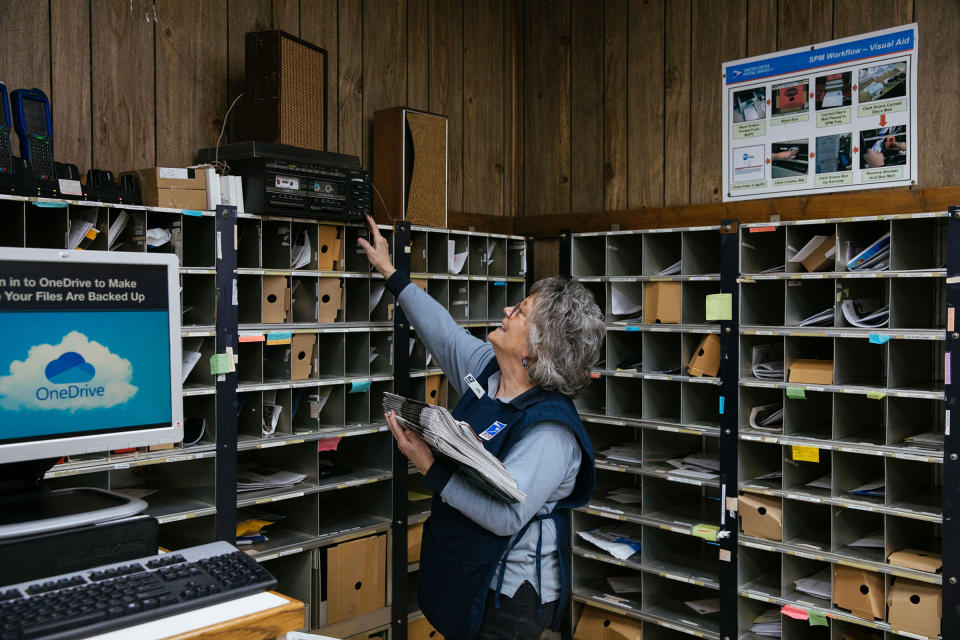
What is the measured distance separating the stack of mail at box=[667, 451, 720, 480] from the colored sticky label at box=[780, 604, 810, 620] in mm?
605

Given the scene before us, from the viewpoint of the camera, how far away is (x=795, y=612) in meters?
3.22

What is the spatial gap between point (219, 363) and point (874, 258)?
2572mm

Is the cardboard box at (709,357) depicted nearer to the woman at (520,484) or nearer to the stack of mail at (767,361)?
the stack of mail at (767,361)

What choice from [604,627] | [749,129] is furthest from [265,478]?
[749,129]

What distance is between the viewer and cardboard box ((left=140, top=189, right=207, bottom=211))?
283 cm

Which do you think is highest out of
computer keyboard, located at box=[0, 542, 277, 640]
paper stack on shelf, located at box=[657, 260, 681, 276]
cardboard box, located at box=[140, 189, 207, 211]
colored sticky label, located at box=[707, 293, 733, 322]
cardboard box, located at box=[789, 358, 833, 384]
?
→ cardboard box, located at box=[140, 189, 207, 211]

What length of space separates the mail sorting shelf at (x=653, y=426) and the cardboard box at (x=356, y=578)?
40.0 inches

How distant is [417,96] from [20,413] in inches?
123

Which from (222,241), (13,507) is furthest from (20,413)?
(222,241)

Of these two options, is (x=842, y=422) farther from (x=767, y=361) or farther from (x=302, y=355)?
(x=302, y=355)

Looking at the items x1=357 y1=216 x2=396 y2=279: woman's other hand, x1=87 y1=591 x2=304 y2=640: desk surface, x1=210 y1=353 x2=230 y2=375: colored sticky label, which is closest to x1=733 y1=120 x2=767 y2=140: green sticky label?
x1=357 y1=216 x2=396 y2=279: woman's other hand

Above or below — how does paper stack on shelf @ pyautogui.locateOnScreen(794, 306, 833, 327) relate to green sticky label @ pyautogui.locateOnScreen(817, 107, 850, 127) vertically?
below

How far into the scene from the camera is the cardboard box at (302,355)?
3.23 meters

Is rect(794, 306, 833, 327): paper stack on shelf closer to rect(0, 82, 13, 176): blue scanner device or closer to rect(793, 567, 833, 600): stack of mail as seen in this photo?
rect(793, 567, 833, 600): stack of mail
